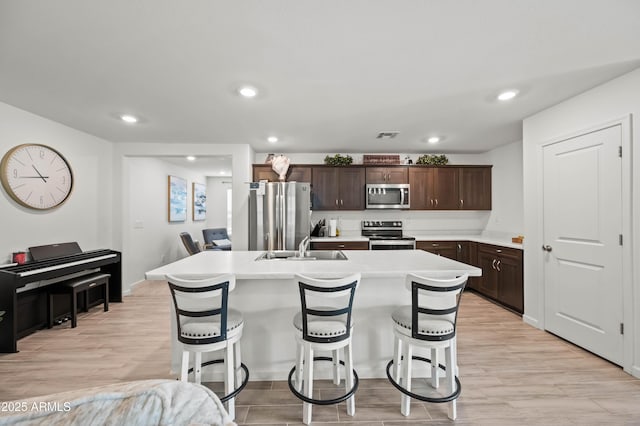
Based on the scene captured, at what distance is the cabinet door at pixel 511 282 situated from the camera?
3.44m

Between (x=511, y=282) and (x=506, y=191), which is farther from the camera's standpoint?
(x=506, y=191)

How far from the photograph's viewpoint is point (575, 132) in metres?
2.67

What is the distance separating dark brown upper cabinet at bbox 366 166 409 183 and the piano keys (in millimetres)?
4165

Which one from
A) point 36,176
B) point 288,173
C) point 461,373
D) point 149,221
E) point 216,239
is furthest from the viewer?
point 216,239

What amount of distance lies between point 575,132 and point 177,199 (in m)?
7.02

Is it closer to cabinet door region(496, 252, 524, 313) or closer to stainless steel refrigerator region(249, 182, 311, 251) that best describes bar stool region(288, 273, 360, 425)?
stainless steel refrigerator region(249, 182, 311, 251)

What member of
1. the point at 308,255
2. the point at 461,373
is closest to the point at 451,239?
the point at 461,373

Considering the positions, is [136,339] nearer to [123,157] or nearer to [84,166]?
[84,166]

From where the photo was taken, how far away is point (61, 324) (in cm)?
323

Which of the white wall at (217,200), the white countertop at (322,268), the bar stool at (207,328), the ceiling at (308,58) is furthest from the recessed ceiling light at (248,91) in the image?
the white wall at (217,200)

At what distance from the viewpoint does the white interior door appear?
7.70ft

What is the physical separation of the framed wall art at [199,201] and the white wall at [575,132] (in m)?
7.15

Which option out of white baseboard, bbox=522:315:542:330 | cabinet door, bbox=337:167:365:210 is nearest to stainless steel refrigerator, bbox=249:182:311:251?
cabinet door, bbox=337:167:365:210

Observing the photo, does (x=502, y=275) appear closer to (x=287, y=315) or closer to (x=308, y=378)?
(x=287, y=315)
